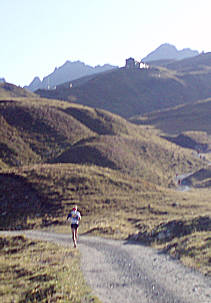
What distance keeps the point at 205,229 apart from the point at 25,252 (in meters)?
11.3

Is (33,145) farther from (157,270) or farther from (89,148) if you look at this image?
(157,270)

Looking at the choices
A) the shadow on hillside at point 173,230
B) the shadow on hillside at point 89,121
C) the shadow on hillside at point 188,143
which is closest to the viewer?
the shadow on hillside at point 173,230

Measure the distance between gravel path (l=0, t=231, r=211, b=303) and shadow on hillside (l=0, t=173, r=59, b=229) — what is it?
1829 centimetres

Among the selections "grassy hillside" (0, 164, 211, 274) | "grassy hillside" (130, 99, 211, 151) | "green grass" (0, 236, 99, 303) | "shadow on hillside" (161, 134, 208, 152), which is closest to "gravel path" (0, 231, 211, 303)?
"green grass" (0, 236, 99, 303)

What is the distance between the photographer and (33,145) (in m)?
73.1

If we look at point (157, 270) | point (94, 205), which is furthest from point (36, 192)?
point (157, 270)

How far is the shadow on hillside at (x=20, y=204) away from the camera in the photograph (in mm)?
37406

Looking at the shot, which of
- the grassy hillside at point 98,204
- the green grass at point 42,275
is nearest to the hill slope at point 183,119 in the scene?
the grassy hillside at point 98,204

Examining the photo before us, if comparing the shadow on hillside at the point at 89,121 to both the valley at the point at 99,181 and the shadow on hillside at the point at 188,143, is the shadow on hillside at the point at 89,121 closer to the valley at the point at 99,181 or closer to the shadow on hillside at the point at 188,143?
the valley at the point at 99,181

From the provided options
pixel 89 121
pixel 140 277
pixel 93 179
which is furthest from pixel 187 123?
pixel 140 277

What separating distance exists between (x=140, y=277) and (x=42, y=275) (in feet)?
13.2

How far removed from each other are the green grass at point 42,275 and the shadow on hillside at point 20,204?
1259 centimetres

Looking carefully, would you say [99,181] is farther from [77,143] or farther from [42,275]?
[42,275]

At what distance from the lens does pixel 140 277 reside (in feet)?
46.4
